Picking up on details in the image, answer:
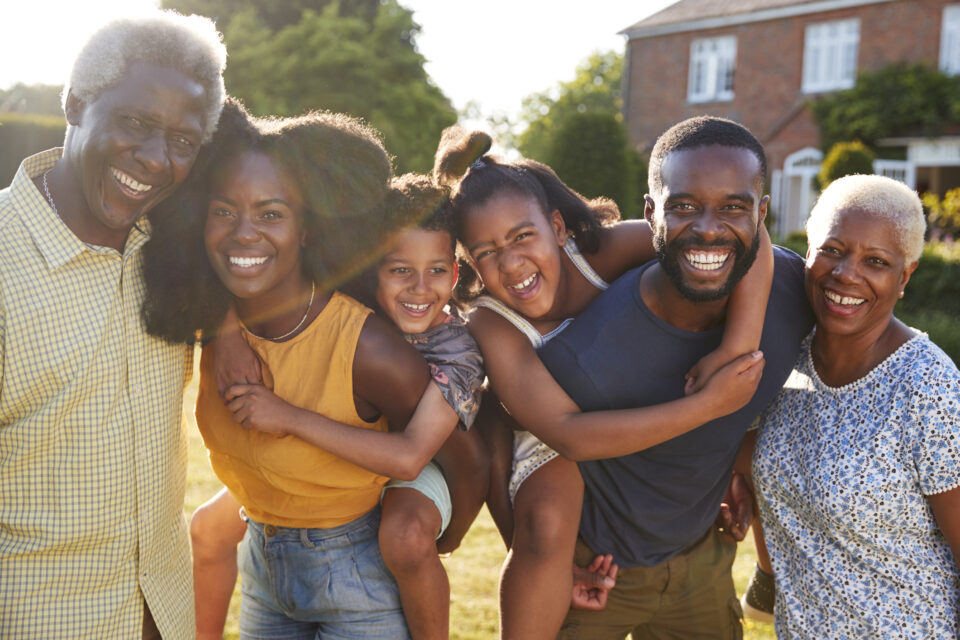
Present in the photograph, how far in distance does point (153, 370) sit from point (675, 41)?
27054 millimetres

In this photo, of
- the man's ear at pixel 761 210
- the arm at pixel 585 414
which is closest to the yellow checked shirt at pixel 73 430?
the arm at pixel 585 414

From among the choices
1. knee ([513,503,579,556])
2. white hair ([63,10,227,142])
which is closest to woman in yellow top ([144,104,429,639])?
white hair ([63,10,227,142])

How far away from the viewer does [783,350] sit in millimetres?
3023

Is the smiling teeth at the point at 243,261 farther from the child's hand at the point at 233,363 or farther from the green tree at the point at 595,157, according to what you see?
the green tree at the point at 595,157

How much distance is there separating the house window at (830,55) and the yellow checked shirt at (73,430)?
24788 millimetres

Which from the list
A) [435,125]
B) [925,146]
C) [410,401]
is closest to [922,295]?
[410,401]

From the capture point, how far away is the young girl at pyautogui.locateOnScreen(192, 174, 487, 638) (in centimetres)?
263

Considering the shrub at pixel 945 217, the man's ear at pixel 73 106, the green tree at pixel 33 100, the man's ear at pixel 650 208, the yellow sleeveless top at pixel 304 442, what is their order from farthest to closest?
the green tree at pixel 33 100
the shrub at pixel 945 217
the man's ear at pixel 650 208
the yellow sleeveless top at pixel 304 442
the man's ear at pixel 73 106

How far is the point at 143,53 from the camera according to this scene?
2.40 m

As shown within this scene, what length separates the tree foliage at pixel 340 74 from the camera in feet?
60.5

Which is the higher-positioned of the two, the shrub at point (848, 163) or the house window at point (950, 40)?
the house window at point (950, 40)

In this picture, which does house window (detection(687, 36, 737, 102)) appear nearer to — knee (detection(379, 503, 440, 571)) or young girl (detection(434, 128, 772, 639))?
young girl (detection(434, 128, 772, 639))

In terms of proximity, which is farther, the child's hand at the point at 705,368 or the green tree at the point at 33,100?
the green tree at the point at 33,100

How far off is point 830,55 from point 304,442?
987 inches
